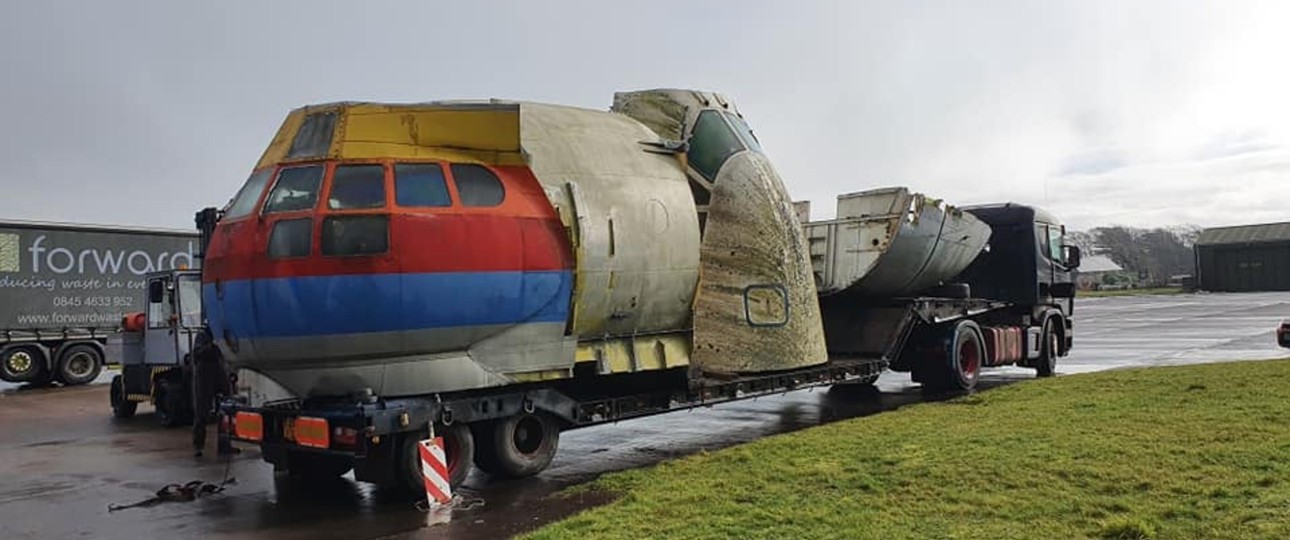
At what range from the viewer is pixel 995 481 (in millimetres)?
7469

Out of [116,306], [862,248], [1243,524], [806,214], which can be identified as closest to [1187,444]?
[1243,524]

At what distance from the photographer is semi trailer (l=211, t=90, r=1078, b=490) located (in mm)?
8078

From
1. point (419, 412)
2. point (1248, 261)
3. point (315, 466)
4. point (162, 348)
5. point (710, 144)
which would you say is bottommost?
point (315, 466)

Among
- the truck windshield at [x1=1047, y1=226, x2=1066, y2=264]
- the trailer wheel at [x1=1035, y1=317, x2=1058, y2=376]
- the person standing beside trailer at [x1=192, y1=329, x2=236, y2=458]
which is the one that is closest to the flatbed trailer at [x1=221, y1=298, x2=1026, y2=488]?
the person standing beside trailer at [x1=192, y1=329, x2=236, y2=458]

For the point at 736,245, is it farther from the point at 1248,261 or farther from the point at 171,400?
the point at 1248,261

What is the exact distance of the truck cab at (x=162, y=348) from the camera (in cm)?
1504

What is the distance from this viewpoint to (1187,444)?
8.46 meters

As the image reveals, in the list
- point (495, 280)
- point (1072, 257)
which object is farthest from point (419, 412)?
point (1072, 257)

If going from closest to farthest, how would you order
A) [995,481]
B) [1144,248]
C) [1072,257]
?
[995,481], [1072,257], [1144,248]

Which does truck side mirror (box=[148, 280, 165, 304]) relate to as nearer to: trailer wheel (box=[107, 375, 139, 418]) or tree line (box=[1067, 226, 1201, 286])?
trailer wheel (box=[107, 375, 139, 418])

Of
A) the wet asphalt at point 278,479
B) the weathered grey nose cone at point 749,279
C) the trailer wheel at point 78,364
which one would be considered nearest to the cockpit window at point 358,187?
the wet asphalt at point 278,479

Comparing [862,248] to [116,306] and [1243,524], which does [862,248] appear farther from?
[116,306]

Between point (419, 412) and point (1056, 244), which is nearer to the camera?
point (419, 412)

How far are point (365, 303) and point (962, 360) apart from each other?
35.3 ft
